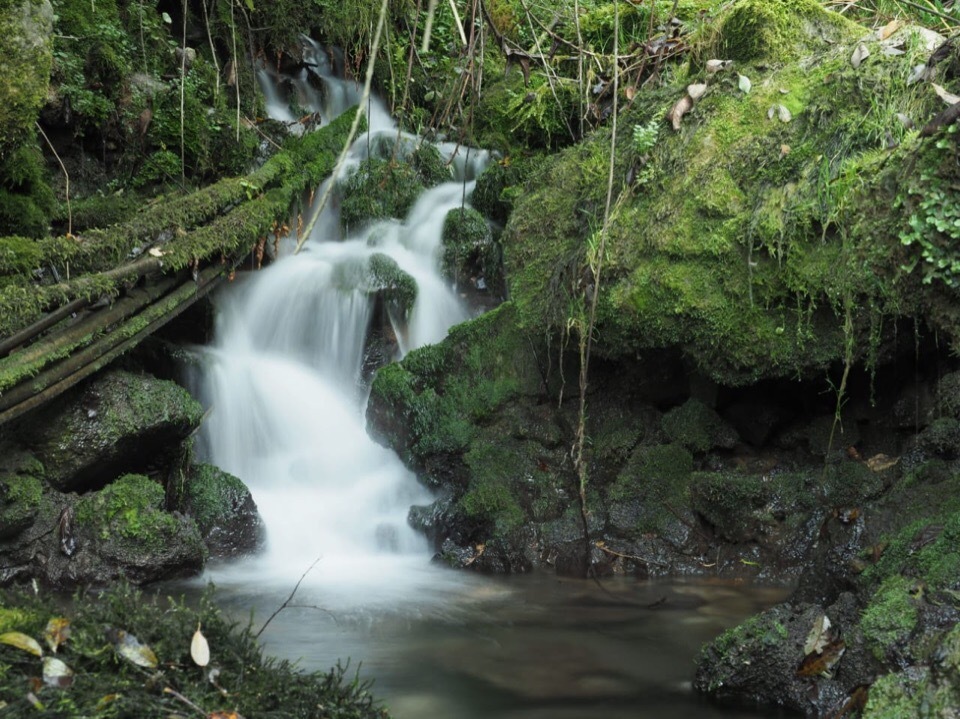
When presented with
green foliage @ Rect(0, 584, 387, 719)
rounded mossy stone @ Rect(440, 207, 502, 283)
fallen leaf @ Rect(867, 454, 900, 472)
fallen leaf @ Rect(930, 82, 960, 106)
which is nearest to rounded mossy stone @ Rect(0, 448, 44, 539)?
green foliage @ Rect(0, 584, 387, 719)

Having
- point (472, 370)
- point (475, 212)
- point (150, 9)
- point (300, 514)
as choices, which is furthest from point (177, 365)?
point (150, 9)

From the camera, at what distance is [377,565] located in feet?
20.1

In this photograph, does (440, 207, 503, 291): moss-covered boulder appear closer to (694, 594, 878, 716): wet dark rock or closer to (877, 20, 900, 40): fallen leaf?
(877, 20, 900, 40): fallen leaf

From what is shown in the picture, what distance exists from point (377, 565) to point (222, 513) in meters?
1.20

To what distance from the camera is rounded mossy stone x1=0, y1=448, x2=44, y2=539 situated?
5.26 meters

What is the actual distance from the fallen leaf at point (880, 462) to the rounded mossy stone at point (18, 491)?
539 centimetres

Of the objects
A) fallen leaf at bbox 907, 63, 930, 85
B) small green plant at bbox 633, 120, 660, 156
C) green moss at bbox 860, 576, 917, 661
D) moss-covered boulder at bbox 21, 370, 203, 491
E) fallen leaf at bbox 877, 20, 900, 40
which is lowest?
moss-covered boulder at bbox 21, 370, 203, 491

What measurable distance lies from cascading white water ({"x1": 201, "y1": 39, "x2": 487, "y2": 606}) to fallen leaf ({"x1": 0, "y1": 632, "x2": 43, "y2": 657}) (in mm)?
2914

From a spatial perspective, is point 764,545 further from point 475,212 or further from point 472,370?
point 475,212

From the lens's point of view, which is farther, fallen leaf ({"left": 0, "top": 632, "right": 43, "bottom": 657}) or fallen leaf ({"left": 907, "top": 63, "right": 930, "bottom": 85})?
fallen leaf ({"left": 907, "top": 63, "right": 930, "bottom": 85})

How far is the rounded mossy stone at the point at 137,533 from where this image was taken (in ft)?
17.7

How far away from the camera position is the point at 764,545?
5723 millimetres

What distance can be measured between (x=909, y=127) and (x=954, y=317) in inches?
46.5

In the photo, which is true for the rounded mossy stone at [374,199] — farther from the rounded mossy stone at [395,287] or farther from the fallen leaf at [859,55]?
the fallen leaf at [859,55]
